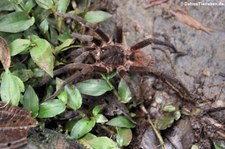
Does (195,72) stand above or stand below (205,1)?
below

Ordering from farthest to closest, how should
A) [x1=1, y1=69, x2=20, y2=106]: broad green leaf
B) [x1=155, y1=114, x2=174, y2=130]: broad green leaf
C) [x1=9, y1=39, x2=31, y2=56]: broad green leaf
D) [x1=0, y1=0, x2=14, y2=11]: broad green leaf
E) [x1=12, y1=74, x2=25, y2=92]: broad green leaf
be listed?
[x1=0, y1=0, x2=14, y2=11]: broad green leaf, [x1=155, y1=114, x2=174, y2=130]: broad green leaf, [x1=9, y1=39, x2=31, y2=56]: broad green leaf, [x1=12, y1=74, x2=25, y2=92]: broad green leaf, [x1=1, y1=69, x2=20, y2=106]: broad green leaf

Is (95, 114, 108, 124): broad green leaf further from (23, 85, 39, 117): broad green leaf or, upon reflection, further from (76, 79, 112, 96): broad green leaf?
(23, 85, 39, 117): broad green leaf

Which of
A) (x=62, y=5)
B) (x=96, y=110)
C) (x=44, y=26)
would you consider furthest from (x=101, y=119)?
(x=62, y=5)

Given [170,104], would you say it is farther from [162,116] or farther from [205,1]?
[205,1]

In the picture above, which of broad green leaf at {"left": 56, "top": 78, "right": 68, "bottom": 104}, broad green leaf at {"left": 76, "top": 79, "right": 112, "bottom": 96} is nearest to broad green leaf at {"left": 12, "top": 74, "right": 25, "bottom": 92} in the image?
broad green leaf at {"left": 56, "top": 78, "right": 68, "bottom": 104}

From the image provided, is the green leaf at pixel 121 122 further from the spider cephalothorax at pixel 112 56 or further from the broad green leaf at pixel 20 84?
the broad green leaf at pixel 20 84

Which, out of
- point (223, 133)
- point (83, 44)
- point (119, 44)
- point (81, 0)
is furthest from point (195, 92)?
point (81, 0)
